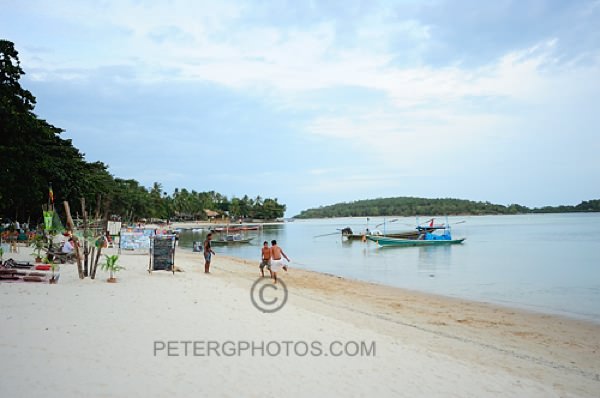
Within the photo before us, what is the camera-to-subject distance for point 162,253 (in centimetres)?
1300

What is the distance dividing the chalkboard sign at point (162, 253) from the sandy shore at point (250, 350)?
2870 millimetres

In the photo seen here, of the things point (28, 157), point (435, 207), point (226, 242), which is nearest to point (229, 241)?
point (226, 242)

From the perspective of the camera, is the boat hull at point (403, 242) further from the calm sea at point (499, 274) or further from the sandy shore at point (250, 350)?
the sandy shore at point (250, 350)

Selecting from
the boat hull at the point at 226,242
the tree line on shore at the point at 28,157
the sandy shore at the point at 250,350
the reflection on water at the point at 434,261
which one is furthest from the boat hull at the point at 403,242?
the sandy shore at the point at 250,350

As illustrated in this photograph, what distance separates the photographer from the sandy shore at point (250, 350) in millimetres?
4500

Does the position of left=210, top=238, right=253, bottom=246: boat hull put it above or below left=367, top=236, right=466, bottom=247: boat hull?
below

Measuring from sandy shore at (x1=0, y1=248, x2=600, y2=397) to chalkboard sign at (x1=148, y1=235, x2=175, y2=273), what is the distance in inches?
113

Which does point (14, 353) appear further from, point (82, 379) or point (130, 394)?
point (130, 394)

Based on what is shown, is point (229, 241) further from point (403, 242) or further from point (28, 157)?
point (28, 157)

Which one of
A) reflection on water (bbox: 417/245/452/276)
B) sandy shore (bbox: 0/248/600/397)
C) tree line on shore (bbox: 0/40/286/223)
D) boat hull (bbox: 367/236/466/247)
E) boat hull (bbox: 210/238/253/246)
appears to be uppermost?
tree line on shore (bbox: 0/40/286/223)

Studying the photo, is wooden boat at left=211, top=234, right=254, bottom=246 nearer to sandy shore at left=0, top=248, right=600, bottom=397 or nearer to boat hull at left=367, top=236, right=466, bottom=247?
boat hull at left=367, top=236, right=466, bottom=247

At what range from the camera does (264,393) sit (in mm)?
4371

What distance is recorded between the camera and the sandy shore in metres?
4.50

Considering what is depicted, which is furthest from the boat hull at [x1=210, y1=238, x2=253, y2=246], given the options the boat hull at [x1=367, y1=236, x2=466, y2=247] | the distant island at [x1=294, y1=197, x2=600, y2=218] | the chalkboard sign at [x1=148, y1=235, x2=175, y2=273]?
the distant island at [x1=294, y1=197, x2=600, y2=218]
